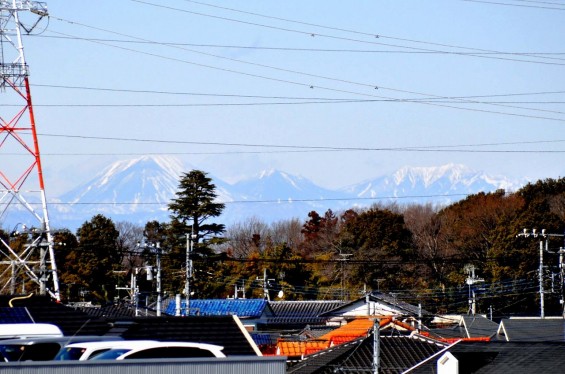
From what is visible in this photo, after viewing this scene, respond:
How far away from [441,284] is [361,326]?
33.6 m

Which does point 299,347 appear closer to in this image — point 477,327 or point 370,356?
point 370,356

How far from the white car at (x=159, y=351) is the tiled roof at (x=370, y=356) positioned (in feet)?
47.7

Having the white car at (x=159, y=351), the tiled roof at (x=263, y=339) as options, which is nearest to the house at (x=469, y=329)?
the tiled roof at (x=263, y=339)

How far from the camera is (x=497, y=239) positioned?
7806cm

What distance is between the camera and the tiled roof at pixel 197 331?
21031 mm

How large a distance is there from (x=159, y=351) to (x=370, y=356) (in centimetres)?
1708

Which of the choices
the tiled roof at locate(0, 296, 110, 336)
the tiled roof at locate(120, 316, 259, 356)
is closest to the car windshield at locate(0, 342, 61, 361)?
the tiled roof at locate(120, 316, 259, 356)

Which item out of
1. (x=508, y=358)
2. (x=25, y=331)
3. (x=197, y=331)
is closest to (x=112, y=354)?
(x=25, y=331)

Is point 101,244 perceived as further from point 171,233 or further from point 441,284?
point 441,284

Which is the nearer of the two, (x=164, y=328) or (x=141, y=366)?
(x=141, y=366)

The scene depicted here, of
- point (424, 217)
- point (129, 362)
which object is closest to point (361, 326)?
point (129, 362)

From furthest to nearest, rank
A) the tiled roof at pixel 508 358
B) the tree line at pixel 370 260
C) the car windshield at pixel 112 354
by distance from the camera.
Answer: the tree line at pixel 370 260
the tiled roof at pixel 508 358
the car windshield at pixel 112 354

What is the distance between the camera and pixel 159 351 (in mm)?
14852

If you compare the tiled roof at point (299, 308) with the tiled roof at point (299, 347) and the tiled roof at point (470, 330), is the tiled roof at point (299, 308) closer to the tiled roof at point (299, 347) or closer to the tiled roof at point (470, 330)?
the tiled roof at point (470, 330)
